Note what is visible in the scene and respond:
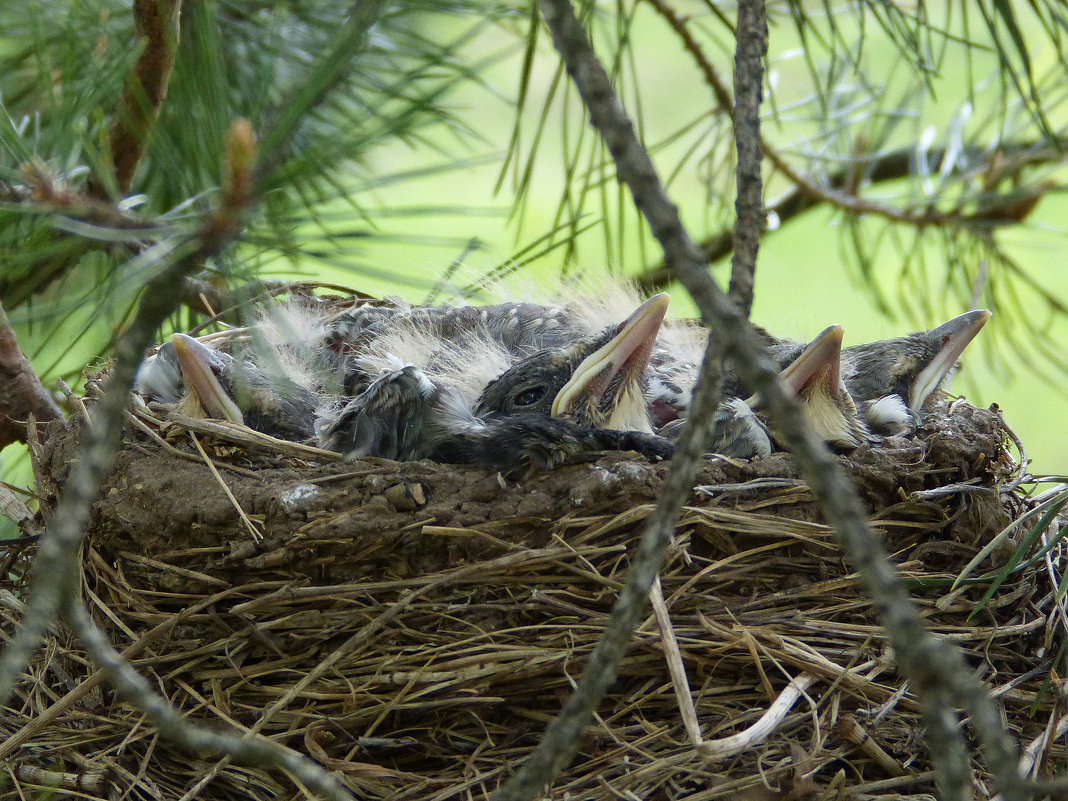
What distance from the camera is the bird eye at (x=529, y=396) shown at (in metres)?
1.47

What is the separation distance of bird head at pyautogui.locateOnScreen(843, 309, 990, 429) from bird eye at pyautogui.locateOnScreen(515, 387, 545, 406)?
545 millimetres

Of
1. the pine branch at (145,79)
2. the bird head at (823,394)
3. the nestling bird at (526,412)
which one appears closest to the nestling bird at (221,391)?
the nestling bird at (526,412)

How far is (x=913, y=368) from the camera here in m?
1.62

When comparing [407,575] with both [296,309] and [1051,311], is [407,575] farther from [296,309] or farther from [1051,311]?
[1051,311]

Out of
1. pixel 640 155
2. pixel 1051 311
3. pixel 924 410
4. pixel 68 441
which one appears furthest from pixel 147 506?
pixel 1051 311

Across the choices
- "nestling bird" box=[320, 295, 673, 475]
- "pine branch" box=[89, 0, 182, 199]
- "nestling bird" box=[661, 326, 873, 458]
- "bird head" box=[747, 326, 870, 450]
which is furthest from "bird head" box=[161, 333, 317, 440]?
"bird head" box=[747, 326, 870, 450]

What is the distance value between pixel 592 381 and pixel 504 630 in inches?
18.1

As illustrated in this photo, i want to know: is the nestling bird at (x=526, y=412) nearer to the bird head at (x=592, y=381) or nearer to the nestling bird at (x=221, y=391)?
the bird head at (x=592, y=381)

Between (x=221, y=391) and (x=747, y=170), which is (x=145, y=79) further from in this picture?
(x=747, y=170)

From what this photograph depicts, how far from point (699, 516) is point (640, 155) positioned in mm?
688

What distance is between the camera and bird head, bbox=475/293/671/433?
4.69 feet

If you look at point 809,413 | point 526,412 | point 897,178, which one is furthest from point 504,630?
point 897,178

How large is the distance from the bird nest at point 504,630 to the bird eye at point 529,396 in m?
0.28

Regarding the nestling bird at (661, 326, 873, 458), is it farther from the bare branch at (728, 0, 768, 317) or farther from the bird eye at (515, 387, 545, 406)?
the bare branch at (728, 0, 768, 317)
